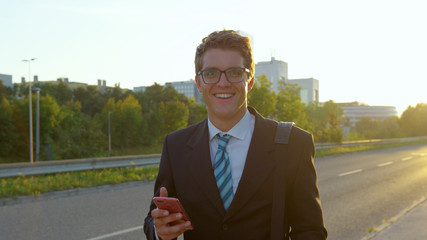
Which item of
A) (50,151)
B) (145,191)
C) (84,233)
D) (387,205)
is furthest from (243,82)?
(50,151)

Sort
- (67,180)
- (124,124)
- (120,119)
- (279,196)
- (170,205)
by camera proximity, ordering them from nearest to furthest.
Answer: (170,205)
(279,196)
(67,180)
(120,119)
(124,124)

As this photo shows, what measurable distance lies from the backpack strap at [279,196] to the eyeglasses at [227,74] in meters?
0.38

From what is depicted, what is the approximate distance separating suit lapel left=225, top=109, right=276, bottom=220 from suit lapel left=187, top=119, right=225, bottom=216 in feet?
0.35

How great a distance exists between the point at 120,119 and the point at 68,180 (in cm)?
6243

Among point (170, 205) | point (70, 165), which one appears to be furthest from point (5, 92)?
point (170, 205)

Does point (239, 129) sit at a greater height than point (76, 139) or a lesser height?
greater

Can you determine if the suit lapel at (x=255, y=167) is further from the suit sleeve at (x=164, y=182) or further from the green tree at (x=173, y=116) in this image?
the green tree at (x=173, y=116)

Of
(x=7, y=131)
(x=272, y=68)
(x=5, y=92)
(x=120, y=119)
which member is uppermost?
(x=272, y=68)

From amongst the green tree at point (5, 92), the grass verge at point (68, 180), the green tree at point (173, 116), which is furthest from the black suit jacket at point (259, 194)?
the green tree at point (173, 116)

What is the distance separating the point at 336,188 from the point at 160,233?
34.7ft

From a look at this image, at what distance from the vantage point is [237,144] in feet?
7.40

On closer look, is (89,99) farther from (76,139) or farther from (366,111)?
(366,111)

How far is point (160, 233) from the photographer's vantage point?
6.68 ft

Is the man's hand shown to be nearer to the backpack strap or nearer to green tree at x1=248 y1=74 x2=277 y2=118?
the backpack strap
